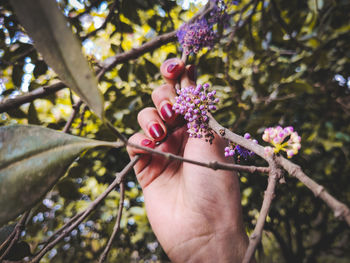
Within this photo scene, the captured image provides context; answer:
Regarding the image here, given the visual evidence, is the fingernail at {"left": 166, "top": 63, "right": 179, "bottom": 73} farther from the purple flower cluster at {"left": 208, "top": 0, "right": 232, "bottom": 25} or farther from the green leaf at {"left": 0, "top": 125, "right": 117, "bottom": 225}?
the green leaf at {"left": 0, "top": 125, "right": 117, "bottom": 225}

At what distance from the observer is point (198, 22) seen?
3.90ft

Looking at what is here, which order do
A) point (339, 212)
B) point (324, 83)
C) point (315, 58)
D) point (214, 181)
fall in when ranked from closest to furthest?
1. point (339, 212)
2. point (214, 181)
3. point (315, 58)
4. point (324, 83)

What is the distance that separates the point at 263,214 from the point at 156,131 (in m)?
0.84

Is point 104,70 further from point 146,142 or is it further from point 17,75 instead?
point 17,75

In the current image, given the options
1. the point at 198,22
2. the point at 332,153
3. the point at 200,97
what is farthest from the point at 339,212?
the point at 332,153

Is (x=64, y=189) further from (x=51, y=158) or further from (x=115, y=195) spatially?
(x=115, y=195)

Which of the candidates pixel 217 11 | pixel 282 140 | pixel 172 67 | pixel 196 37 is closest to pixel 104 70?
pixel 172 67

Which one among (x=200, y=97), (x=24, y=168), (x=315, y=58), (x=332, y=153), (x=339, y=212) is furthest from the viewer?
(x=332, y=153)

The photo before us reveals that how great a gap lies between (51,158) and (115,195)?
206 centimetres

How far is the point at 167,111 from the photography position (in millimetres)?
1144

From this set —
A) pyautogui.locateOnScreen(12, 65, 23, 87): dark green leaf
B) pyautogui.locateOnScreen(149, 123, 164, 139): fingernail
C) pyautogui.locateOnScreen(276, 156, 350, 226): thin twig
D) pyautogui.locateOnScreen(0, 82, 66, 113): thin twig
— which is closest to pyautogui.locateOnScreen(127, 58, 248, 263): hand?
pyautogui.locateOnScreen(149, 123, 164, 139): fingernail

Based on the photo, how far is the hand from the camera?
1.03 m

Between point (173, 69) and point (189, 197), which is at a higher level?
point (173, 69)

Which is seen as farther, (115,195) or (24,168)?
(115,195)
